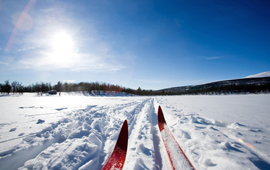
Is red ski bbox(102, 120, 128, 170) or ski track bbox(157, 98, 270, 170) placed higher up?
ski track bbox(157, 98, 270, 170)

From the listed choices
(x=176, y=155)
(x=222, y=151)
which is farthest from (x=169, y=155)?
(x=222, y=151)

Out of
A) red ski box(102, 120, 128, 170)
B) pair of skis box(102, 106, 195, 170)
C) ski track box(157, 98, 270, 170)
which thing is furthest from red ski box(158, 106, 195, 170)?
red ski box(102, 120, 128, 170)

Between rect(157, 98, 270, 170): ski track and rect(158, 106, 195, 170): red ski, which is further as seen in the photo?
rect(158, 106, 195, 170): red ski

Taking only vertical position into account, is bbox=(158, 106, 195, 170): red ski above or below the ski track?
below

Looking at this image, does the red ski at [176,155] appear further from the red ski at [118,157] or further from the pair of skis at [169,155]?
the red ski at [118,157]

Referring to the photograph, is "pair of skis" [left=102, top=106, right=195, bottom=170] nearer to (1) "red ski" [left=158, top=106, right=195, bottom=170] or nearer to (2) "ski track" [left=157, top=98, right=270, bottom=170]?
(1) "red ski" [left=158, top=106, right=195, bottom=170]

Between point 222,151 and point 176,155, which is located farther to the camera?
point 176,155

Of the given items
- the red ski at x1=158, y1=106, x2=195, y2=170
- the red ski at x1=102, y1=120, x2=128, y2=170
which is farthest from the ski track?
the red ski at x1=102, y1=120, x2=128, y2=170

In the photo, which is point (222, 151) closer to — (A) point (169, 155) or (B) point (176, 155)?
(B) point (176, 155)

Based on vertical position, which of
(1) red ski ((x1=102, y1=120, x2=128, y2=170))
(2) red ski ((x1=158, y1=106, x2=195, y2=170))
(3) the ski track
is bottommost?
(2) red ski ((x1=158, y1=106, x2=195, y2=170))

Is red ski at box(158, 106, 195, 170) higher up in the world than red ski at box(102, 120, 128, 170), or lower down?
lower down

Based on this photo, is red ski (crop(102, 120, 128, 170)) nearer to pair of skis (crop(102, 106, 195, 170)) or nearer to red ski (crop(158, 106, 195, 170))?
pair of skis (crop(102, 106, 195, 170))

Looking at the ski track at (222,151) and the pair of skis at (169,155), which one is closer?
the ski track at (222,151)

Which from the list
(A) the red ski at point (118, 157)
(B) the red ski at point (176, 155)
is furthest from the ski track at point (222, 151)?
(A) the red ski at point (118, 157)
